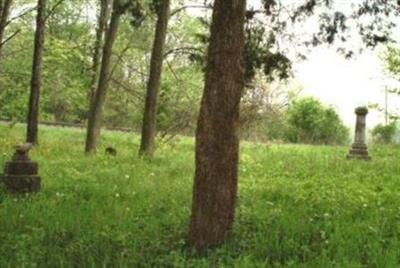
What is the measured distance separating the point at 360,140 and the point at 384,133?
39.8ft

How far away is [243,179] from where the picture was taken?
13852mm

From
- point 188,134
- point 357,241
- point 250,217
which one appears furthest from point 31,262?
point 188,134

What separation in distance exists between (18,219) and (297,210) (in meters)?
4.10

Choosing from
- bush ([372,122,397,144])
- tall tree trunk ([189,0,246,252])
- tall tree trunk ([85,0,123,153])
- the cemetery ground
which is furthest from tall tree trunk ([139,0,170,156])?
bush ([372,122,397,144])

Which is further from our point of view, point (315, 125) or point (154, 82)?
point (315, 125)

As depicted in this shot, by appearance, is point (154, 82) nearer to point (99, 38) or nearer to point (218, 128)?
point (99, 38)

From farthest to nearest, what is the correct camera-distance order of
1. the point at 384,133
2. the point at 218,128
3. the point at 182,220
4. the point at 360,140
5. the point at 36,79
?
the point at 384,133
the point at 36,79
the point at 360,140
the point at 182,220
the point at 218,128

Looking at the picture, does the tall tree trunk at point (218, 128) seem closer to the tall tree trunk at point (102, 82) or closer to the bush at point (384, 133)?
the tall tree trunk at point (102, 82)

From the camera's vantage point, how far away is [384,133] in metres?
31.2

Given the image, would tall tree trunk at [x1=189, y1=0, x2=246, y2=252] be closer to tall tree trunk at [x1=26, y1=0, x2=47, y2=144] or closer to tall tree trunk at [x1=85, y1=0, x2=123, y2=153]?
tall tree trunk at [x1=85, y1=0, x2=123, y2=153]

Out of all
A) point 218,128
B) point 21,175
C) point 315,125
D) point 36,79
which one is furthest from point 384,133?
point 218,128

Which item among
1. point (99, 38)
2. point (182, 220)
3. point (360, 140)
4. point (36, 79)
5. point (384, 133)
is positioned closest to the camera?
point (182, 220)

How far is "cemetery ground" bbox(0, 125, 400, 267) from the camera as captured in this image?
25.4 ft

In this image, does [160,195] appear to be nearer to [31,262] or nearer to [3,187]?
[3,187]
